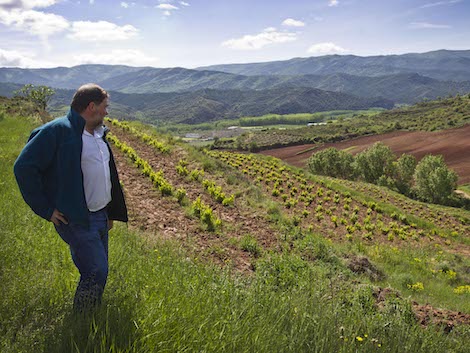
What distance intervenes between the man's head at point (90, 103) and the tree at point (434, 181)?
4310 cm

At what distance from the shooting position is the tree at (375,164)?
4844 centimetres

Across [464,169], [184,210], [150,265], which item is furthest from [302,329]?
[464,169]

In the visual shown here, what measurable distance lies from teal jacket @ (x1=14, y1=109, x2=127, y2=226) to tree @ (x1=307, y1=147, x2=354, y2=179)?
5012 centimetres

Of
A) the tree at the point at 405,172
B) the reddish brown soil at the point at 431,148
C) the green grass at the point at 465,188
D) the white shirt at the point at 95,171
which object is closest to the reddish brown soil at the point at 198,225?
the white shirt at the point at 95,171

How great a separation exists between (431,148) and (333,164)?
24301mm

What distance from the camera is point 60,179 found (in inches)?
112

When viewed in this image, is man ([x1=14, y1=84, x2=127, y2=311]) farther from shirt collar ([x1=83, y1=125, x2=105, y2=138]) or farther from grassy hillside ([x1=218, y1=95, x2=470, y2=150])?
grassy hillside ([x1=218, y1=95, x2=470, y2=150])

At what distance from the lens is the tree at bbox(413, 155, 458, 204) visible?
129ft

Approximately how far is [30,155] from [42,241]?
2.13 meters

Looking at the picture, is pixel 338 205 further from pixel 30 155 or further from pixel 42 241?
pixel 30 155

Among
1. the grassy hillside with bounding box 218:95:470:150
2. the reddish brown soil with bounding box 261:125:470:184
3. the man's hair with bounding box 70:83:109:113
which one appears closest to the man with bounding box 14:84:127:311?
the man's hair with bounding box 70:83:109:113

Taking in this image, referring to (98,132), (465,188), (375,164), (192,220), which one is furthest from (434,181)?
(98,132)

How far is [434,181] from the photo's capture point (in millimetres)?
39719

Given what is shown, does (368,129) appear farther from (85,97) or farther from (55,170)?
(55,170)
